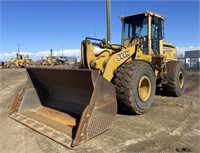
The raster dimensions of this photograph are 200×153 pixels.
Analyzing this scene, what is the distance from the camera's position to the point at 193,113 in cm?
545

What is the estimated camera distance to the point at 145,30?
6.77m

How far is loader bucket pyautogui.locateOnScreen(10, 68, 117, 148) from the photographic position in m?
3.90

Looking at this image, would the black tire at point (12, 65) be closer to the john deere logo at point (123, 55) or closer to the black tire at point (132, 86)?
the john deere logo at point (123, 55)

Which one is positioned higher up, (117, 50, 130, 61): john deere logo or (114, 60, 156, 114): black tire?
(117, 50, 130, 61): john deere logo

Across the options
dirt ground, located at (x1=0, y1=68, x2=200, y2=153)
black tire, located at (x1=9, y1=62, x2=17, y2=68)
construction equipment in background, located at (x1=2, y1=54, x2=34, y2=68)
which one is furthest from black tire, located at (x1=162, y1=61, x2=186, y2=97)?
black tire, located at (x1=9, y1=62, x2=17, y2=68)

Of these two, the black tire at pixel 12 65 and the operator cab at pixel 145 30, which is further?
the black tire at pixel 12 65

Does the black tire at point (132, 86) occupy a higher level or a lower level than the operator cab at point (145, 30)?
lower

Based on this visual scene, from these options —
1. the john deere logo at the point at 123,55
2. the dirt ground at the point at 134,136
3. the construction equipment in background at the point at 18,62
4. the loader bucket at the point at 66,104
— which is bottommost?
the dirt ground at the point at 134,136

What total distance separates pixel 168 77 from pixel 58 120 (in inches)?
155

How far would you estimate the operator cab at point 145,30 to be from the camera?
6730mm

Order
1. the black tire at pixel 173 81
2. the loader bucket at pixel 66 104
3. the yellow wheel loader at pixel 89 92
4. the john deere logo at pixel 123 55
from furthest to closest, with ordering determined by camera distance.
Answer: the black tire at pixel 173 81 < the john deere logo at pixel 123 55 < the yellow wheel loader at pixel 89 92 < the loader bucket at pixel 66 104

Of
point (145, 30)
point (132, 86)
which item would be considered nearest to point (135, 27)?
point (145, 30)

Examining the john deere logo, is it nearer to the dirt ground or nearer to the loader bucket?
the loader bucket

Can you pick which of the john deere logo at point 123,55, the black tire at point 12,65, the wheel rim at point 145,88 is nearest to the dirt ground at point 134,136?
the wheel rim at point 145,88
